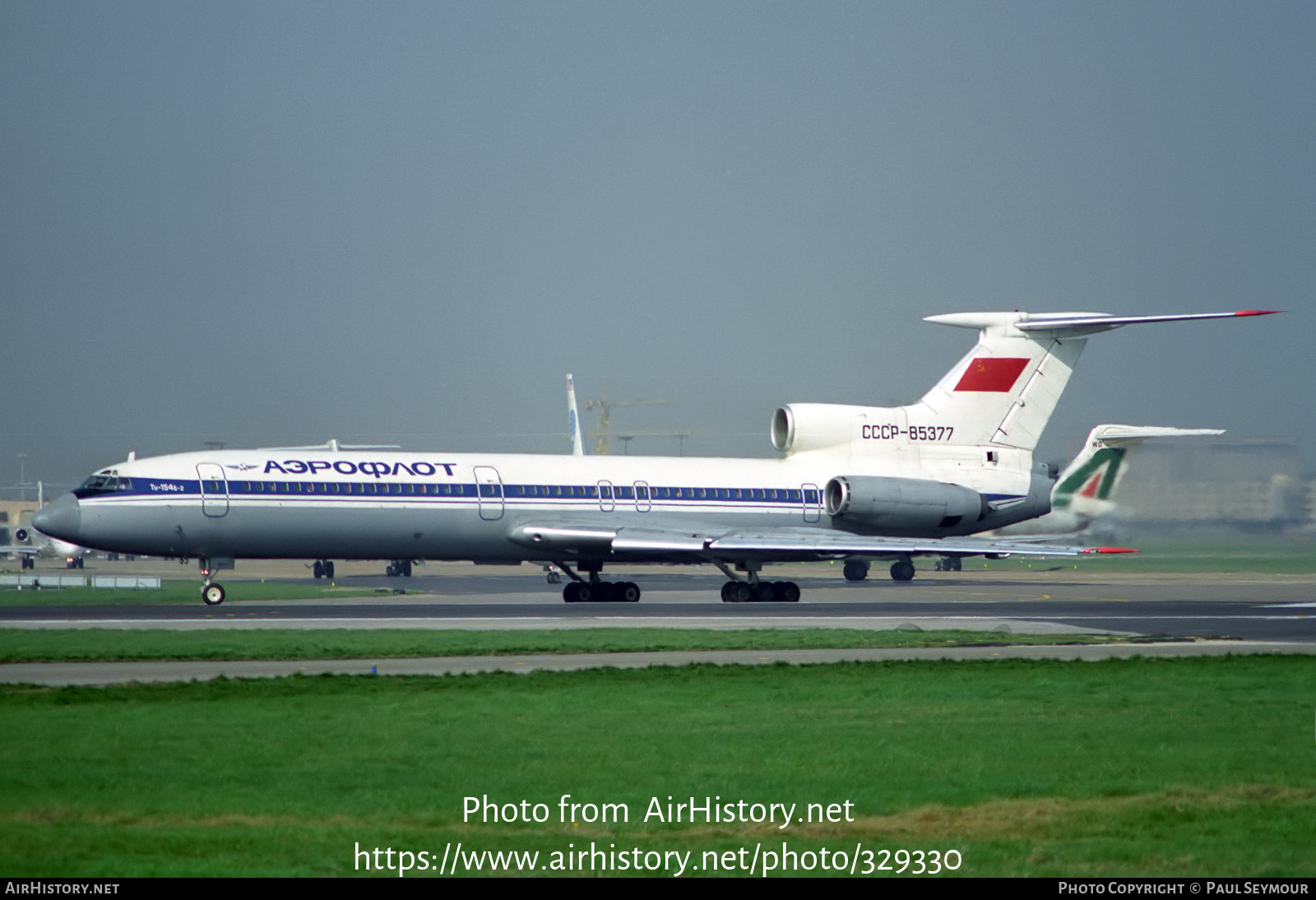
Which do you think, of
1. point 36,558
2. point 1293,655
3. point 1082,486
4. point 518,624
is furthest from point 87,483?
point 36,558

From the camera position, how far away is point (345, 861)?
9039mm

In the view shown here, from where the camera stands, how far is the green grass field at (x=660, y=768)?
952 cm

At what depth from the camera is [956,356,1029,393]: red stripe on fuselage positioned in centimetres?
4356

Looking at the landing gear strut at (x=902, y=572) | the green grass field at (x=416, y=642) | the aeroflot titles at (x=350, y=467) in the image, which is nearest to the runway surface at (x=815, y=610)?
the green grass field at (x=416, y=642)

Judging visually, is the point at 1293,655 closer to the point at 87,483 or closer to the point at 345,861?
the point at 345,861

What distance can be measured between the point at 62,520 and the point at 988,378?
26435mm

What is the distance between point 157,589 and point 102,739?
2970cm

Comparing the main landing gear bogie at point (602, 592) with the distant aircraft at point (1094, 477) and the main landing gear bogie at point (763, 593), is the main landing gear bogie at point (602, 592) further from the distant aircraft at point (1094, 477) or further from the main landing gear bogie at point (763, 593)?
the distant aircraft at point (1094, 477)

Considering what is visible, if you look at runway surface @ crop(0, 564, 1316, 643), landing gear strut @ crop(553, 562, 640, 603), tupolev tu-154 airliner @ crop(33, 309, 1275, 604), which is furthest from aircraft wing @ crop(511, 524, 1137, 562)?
runway surface @ crop(0, 564, 1316, 643)

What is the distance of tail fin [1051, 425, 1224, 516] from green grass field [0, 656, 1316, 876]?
27922 mm

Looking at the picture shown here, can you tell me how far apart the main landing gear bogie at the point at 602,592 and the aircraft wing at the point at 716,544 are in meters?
1.26

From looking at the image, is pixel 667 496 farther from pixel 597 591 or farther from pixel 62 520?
pixel 62 520

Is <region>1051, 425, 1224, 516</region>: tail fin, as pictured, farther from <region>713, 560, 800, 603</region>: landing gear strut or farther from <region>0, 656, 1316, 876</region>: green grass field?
<region>0, 656, 1316, 876</region>: green grass field

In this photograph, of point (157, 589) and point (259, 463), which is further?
point (157, 589)
